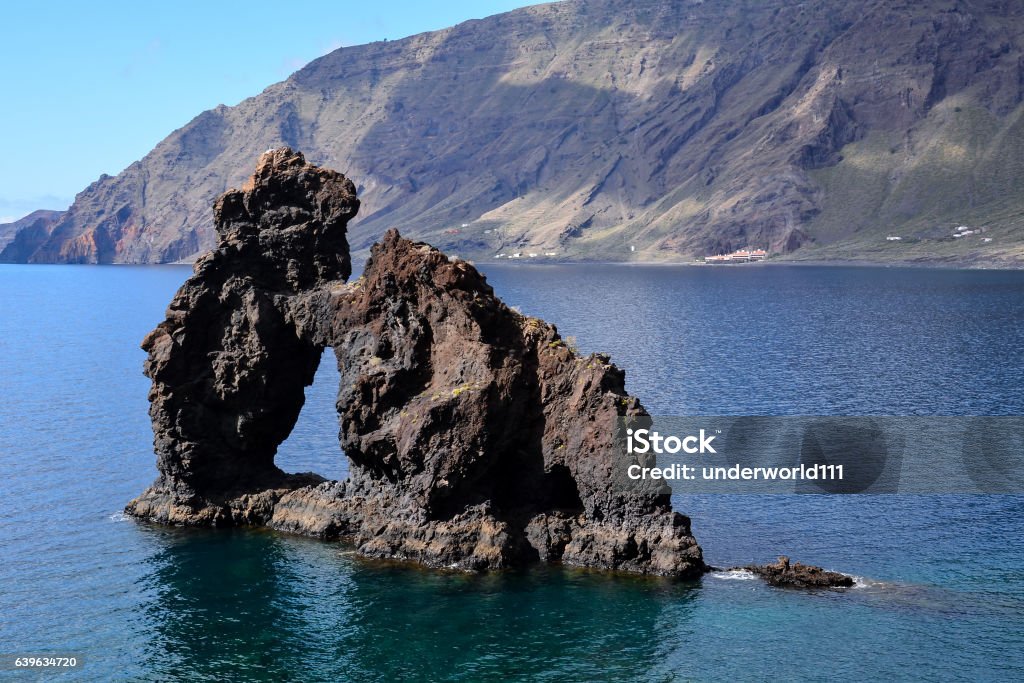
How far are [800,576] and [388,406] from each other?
22.1 meters

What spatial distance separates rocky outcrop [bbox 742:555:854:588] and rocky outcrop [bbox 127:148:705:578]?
11.8 feet

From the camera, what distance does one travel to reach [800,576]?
54.6 m

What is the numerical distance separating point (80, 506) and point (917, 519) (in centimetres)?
4862

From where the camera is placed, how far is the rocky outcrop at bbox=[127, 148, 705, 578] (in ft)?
188

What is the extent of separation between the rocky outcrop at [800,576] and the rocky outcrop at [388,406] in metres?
3.59

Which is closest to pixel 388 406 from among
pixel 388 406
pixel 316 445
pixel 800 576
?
pixel 388 406

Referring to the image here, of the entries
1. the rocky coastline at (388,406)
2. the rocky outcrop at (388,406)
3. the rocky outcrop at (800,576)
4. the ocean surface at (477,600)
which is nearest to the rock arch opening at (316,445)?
Result: the ocean surface at (477,600)

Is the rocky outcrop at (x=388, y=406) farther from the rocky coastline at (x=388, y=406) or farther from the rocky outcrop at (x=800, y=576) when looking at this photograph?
the rocky outcrop at (x=800, y=576)

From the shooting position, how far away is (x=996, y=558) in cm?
5841

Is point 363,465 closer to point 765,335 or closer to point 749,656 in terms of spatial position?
point 749,656

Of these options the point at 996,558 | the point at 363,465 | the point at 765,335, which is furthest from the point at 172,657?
the point at 765,335

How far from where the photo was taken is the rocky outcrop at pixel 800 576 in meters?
54.2

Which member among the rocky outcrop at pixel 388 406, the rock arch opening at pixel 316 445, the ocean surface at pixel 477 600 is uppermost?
the rocky outcrop at pixel 388 406

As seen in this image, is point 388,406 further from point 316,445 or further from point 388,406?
point 316,445
